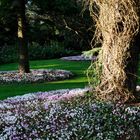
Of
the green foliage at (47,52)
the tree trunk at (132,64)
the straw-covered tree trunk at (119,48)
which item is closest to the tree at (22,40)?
the straw-covered tree trunk at (119,48)

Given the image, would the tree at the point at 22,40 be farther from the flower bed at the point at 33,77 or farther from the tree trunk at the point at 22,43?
the flower bed at the point at 33,77

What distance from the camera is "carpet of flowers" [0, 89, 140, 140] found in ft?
24.6

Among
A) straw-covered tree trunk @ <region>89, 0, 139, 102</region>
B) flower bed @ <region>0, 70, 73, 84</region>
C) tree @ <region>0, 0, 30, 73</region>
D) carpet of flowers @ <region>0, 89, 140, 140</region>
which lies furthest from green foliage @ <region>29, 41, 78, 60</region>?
carpet of flowers @ <region>0, 89, 140, 140</region>

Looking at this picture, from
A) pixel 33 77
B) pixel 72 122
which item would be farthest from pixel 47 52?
pixel 72 122

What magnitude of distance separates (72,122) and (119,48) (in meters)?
1.89

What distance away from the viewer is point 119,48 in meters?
8.88

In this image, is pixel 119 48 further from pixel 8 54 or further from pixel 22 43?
pixel 8 54

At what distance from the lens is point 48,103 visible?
920 cm

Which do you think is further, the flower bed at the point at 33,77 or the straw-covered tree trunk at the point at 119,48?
the flower bed at the point at 33,77

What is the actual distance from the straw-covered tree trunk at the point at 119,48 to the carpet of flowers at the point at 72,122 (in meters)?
0.52

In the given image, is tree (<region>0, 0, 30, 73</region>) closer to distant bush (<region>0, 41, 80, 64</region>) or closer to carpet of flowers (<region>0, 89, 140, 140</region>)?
carpet of flowers (<region>0, 89, 140, 140</region>)

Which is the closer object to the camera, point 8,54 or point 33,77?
point 33,77

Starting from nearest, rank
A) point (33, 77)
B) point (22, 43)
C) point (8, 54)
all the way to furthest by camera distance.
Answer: point (33, 77) → point (22, 43) → point (8, 54)

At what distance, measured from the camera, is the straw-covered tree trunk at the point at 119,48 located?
8867 mm
